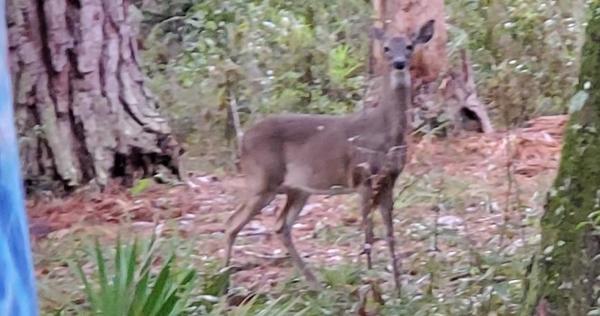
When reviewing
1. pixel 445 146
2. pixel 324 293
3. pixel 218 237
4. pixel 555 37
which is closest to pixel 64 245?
pixel 218 237

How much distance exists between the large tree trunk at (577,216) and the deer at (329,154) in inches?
85.0

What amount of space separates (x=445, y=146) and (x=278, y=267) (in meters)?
2.80

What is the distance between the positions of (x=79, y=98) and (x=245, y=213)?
87.0 inches

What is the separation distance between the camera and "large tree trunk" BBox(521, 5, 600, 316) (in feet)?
13.5

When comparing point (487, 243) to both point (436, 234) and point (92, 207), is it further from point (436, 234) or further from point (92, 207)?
point (92, 207)

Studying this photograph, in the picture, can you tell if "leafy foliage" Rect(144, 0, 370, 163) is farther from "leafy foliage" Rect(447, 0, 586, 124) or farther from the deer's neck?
the deer's neck

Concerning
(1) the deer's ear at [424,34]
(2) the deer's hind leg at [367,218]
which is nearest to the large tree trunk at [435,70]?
(1) the deer's ear at [424,34]

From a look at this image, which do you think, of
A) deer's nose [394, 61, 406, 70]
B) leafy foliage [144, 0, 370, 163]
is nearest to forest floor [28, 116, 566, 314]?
deer's nose [394, 61, 406, 70]

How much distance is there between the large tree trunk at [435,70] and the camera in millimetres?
10289

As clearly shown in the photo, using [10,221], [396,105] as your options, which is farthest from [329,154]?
[10,221]

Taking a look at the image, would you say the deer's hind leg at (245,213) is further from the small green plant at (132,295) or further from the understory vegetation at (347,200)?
the small green plant at (132,295)

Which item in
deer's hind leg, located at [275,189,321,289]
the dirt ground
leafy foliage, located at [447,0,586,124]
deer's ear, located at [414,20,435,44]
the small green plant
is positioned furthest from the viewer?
leafy foliage, located at [447,0,586,124]

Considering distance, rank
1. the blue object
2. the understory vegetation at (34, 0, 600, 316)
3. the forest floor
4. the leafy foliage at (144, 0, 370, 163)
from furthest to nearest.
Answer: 1. the leafy foliage at (144, 0, 370, 163)
2. the forest floor
3. the understory vegetation at (34, 0, 600, 316)
4. the blue object

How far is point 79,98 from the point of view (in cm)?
874
